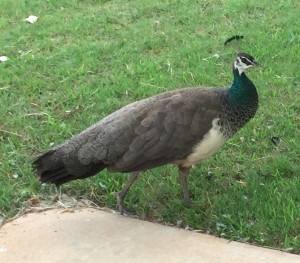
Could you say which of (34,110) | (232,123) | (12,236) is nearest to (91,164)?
(12,236)

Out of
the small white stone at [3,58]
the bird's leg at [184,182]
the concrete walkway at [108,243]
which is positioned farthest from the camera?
the small white stone at [3,58]

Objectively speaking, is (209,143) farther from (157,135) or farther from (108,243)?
(108,243)

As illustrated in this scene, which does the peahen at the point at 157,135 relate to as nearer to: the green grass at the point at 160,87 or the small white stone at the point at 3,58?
the green grass at the point at 160,87

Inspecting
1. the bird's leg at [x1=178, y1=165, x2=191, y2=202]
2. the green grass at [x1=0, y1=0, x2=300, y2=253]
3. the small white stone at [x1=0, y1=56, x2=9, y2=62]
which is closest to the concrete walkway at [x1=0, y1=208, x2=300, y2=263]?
the green grass at [x1=0, y1=0, x2=300, y2=253]

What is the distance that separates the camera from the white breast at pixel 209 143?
3646 millimetres

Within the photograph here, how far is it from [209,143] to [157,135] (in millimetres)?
302

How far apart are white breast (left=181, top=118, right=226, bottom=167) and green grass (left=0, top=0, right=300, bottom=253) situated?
348mm

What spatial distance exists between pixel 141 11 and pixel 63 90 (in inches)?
73.4

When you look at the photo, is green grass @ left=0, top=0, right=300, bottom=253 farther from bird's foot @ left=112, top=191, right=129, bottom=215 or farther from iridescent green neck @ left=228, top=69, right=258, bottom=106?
iridescent green neck @ left=228, top=69, right=258, bottom=106

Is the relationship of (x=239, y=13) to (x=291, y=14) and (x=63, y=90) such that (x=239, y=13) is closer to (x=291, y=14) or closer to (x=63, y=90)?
(x=291, y=14)

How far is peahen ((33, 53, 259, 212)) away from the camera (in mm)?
3643

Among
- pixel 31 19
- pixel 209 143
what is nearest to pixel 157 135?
pixel 209 143

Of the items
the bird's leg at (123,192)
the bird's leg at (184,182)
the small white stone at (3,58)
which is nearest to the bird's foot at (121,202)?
the bird's leg at (123,192)

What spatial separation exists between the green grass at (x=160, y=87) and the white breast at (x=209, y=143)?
0.35 metres
